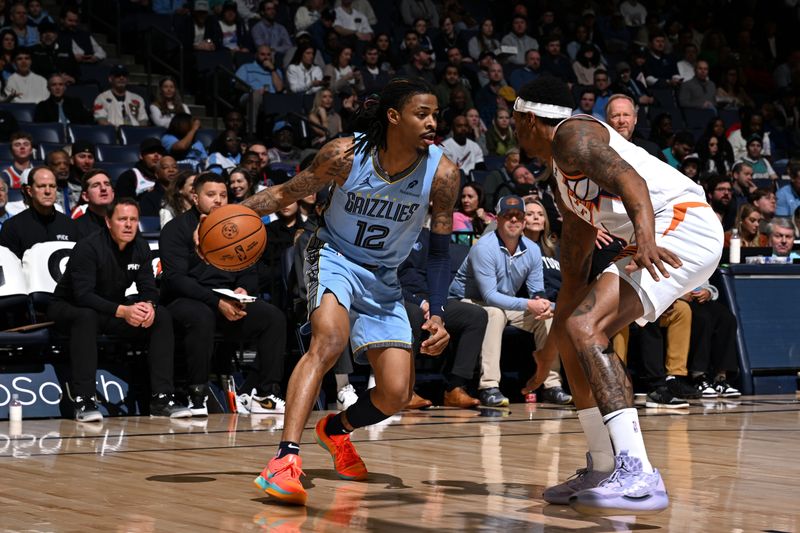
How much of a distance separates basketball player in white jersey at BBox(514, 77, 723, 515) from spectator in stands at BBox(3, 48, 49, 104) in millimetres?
9275

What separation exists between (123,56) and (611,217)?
38.5 ft

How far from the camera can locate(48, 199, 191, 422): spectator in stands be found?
26.9ft

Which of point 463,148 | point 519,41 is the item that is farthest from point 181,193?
point 519,41

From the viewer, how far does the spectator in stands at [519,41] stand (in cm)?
1794

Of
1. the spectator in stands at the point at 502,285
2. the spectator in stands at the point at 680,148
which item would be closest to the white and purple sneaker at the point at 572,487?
the spectator in stands at the point at 502,285

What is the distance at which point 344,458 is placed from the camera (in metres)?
5.61

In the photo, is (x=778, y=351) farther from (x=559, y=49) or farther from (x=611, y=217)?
(x=559, y=49)

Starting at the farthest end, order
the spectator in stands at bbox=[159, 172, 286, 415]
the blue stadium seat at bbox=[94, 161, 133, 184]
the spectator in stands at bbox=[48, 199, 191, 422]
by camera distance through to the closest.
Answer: the blue stadium seat at bbox=[94, 161, 133, 184]
the spectator in stands at bbox=[159, 172, 286, 415]
the spectator in stands at bbox=[48, 199, 191, 422]

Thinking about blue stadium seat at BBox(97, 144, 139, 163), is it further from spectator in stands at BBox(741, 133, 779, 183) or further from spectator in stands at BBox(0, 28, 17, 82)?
spectator in stands at BBox(741, 133, 779, 183)

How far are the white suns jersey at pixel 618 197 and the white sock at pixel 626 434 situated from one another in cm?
75

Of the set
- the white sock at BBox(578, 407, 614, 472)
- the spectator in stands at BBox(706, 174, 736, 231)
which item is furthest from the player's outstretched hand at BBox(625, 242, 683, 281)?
the spectator in stands at BBox(706, 174, 736, 231)

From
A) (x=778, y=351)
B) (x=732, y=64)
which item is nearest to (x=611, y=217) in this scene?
(x=778, y=351)

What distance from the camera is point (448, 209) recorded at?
561 cm

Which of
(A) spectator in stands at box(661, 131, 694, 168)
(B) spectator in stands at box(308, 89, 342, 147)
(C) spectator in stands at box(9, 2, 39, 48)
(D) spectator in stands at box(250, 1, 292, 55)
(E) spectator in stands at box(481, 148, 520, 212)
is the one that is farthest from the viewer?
(D) spectator in stands at box(250, 1, 292, 55)
